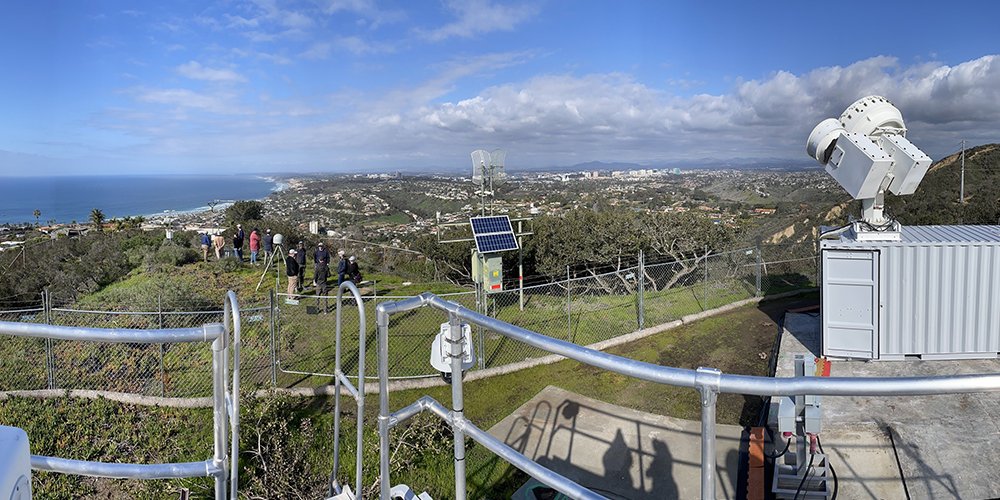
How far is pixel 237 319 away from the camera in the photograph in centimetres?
240

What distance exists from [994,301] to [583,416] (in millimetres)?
6685

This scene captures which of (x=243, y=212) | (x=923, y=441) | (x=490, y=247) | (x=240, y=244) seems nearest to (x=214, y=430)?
(x=923, y=441)

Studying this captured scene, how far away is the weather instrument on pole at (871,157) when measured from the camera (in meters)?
9.29

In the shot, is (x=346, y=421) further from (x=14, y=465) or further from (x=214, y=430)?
(x=14, y=465)

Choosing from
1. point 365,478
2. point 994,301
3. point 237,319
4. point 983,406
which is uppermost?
point 237,319

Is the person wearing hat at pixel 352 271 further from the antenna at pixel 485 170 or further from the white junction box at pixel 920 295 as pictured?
the white junction box at pixel 920 295

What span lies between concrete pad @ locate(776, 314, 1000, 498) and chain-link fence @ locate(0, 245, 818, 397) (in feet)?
16.7

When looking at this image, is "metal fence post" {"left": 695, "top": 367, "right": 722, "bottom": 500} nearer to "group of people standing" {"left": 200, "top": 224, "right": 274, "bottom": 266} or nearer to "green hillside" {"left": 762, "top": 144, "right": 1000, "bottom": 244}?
"green hillside" {"left": 762, "top": 144, "right": 1000, "bottom": 244}

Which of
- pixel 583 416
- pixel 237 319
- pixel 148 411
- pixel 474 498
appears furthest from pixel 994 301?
pixel 148 411

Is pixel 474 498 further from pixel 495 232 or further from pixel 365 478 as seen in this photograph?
pixel 495 232

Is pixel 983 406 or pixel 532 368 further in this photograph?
pixel 532 368

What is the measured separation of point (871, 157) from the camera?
30.2 feet

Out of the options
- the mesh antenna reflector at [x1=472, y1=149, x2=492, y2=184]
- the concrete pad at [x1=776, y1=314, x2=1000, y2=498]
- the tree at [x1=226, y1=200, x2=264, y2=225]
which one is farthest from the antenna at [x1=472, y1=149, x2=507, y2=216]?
the tree at [x1=226, y1=200, x2=264, y2=225]

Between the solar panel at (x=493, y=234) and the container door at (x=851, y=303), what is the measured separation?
7.02 metres
